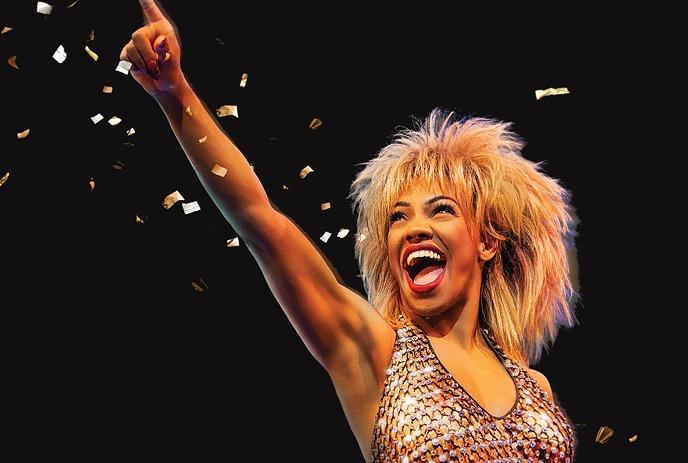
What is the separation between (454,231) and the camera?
2213mm

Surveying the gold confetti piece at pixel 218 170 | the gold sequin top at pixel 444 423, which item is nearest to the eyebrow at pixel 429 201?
the gold sequin top at pixel 444 423

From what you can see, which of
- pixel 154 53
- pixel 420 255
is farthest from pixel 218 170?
pixel 420 255

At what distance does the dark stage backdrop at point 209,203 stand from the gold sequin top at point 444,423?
746 mm

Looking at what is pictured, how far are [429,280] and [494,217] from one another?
0.86ft

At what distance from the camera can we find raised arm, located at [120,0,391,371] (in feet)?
5.50

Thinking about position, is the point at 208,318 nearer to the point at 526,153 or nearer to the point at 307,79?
the point at 307,79

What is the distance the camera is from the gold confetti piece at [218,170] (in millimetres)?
1763

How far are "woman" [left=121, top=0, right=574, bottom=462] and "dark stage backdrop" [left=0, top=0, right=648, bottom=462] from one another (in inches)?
18.9

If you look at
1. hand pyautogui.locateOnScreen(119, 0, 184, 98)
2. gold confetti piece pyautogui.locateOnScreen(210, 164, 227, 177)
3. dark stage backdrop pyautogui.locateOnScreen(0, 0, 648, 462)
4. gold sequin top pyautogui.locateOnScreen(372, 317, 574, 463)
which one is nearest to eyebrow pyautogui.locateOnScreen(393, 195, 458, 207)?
gold sequin top pyautogui.locateOnScreen(372, 317, 574, 463)

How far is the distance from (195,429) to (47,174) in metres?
0.86

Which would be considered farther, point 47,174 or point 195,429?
point 195,429

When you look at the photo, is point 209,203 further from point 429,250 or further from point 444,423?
point 444,423

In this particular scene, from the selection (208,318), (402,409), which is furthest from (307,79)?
(402,409)

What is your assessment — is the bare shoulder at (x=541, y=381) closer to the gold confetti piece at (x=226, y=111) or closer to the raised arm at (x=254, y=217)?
the raised arm at (x=254, y=217)
